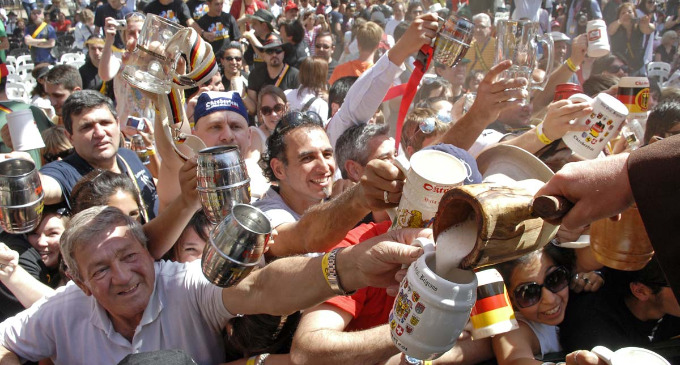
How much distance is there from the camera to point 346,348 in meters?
2.33

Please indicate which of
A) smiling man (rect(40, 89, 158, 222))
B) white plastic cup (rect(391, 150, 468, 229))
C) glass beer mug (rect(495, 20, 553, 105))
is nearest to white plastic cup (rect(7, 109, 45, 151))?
smiling man (rect(40, 89, 158, 222))

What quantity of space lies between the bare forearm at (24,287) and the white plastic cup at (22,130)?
146 cm

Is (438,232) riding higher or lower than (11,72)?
higher

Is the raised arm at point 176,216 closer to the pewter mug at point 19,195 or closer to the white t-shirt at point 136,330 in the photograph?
the white t-shirt at point 136,330

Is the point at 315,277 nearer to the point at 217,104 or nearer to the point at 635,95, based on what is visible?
the point at 217,104

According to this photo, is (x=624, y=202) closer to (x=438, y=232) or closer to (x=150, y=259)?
(x=438, y=232)

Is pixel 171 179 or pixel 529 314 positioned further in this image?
pixel 171 179

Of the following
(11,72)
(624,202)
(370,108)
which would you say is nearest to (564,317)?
(624,202)

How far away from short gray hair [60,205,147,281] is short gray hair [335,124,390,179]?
5.00 ft

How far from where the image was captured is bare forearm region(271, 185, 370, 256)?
7.82ft

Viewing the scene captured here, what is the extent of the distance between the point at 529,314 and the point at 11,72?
36.3 feet

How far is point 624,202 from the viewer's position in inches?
60.7

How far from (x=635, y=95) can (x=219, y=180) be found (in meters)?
3.05

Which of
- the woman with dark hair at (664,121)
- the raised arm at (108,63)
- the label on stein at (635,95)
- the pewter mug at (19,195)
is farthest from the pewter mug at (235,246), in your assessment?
the raised arm at (108,63)
